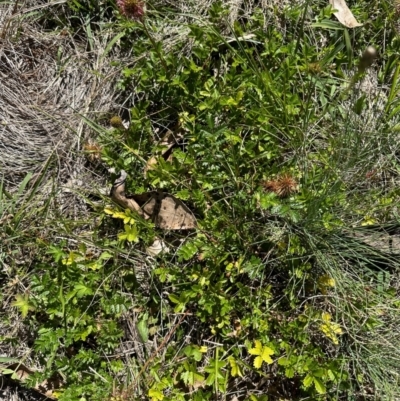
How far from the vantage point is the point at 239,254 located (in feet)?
7.14

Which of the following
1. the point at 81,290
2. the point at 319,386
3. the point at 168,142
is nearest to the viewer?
the point at 319,386

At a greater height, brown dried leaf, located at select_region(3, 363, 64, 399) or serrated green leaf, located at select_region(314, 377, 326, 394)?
serrated green leaf, located at select_region(314, 377, 326, 394)

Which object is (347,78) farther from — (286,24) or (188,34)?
(188,34)

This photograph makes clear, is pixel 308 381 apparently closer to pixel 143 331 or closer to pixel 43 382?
pixel 143 331

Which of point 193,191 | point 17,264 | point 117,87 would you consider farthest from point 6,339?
point 117,87

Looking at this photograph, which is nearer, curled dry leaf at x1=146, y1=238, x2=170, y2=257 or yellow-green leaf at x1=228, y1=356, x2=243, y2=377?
yellow-green leaf at x1=228, y1=356, x2=243, y2=377

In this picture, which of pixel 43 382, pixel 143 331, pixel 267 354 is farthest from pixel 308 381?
pixel 43 382

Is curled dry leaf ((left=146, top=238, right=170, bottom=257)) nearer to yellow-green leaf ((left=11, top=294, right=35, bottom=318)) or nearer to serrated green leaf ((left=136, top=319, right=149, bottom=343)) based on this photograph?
serrated green leaf ((left=136, top=319, right=149, bottom=343))

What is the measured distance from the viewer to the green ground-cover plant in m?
2.10

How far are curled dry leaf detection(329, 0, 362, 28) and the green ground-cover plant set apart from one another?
0.19 ft

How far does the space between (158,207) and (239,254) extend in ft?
1.29

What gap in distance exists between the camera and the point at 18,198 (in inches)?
92.4

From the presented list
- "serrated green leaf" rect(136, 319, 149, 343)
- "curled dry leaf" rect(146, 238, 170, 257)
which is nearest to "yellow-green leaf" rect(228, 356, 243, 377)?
"serrated green leaf" rect(136, 319, 149, 343)

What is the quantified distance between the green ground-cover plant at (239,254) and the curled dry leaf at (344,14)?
2.2 inches
